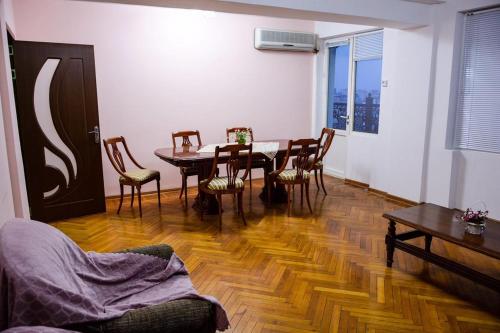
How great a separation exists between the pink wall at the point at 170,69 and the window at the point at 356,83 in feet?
1.90

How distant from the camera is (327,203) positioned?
195 inches

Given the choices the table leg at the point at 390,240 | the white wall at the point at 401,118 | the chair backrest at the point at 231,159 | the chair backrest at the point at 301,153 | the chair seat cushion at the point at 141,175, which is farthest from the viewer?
the white wall at the point at 401,118

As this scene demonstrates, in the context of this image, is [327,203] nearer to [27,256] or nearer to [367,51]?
[367,51]

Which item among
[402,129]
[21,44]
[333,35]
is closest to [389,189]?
[402,129]

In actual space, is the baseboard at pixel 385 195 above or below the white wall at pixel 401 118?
below

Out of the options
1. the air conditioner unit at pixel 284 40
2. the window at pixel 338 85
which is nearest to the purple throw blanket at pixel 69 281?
the air conditioner unit at pixel 284 40

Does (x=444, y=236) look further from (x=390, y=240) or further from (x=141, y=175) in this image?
(x=141, y=175)

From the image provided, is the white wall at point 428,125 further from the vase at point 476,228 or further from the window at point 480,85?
the vase at point 476,228

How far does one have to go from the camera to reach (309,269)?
3.10 m

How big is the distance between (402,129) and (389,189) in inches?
34.4

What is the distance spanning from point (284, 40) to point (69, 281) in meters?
5.31

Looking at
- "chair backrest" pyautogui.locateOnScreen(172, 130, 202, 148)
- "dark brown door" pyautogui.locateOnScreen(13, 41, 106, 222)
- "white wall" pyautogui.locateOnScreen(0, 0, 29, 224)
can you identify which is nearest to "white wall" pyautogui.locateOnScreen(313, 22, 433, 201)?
"chair backrest" pyautogui.locateOnScreen(172, 130, 202, 148)

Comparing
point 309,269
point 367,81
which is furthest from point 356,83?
point 309,269

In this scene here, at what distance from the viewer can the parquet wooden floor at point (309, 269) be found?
2.43 m
